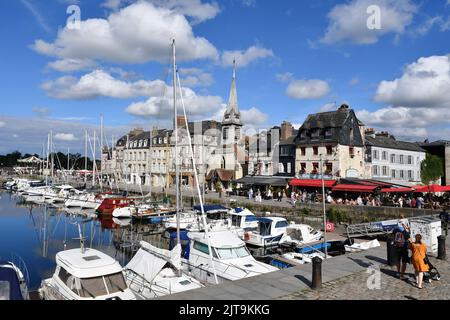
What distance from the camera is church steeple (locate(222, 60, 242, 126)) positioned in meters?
56.3

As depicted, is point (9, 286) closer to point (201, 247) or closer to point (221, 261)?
point (221, 261)

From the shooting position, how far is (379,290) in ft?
32.0

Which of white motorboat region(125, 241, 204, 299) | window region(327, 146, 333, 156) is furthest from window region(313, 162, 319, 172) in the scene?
white motorboat region(125, 241, 204, 299)

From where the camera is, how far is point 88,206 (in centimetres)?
4438

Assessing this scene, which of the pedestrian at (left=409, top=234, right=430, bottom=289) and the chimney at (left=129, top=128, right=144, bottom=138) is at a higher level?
the chimney at (left=129, top=128, right=144, bottom=138)

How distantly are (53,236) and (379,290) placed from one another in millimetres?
27183

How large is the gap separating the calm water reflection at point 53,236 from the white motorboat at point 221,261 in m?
5.35

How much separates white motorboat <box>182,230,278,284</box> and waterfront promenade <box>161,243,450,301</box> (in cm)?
376

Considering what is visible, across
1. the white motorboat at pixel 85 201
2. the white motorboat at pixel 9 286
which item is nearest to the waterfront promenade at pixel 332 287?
the white motorboat at pixel 9 286

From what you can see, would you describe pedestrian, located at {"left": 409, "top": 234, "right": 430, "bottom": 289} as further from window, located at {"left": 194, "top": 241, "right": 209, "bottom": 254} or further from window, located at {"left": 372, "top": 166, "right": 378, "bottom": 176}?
window, located at {"left": 372, "top": 166, "right": 378, "bottom": 176}

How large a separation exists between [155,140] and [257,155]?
987 inches

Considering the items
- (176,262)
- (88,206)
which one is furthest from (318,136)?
(176,262)

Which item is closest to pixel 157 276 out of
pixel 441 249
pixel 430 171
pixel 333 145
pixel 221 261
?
pixel 221 261
